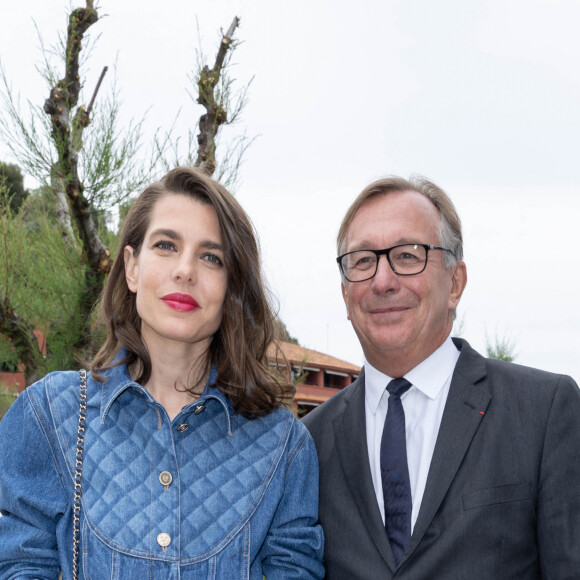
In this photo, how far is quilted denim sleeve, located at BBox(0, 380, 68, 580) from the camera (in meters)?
1.82

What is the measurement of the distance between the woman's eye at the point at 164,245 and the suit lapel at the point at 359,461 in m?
0.90

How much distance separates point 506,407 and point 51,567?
1390 mm

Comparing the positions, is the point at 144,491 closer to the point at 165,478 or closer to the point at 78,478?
the point at 165,478

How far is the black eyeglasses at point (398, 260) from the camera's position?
8.41ft

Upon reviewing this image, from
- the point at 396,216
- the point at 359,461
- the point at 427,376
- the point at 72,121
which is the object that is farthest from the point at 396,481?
the point at 72,121

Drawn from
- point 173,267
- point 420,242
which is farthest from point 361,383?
point 173,267

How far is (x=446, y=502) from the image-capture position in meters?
2.17

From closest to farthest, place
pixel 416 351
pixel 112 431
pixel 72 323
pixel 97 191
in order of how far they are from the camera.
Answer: pixel 112 431, pixel 416 351, pixel 97 191, pixel 72 323

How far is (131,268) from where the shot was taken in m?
2.19

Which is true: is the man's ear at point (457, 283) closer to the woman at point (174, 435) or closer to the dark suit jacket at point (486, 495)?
the dark suit jacket at point (486, 495)

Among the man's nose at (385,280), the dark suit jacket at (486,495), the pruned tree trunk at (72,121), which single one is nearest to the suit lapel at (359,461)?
the dark suit jacket at (486,495)

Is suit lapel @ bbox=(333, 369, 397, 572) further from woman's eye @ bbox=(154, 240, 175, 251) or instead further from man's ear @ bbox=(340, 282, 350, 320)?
woman's eye @ bbox=(154, 240, 175, 251)

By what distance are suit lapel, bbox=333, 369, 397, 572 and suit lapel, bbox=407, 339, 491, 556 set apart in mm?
114

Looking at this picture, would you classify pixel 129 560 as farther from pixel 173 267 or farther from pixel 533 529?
pixel 533 529
